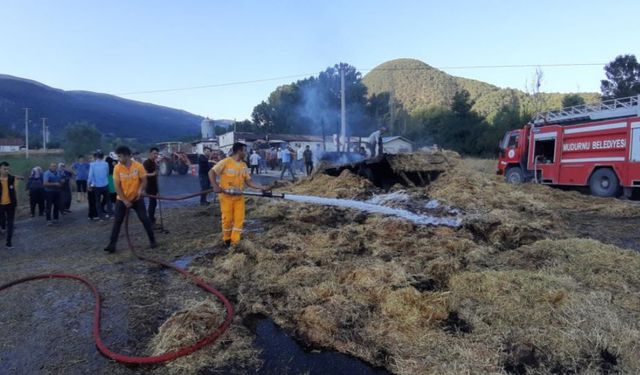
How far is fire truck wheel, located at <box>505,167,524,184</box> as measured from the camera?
1545 cm

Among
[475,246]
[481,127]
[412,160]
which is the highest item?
[481,127]

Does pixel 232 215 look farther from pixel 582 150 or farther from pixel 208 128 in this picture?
pixel 208 128

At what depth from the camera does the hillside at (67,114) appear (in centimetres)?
9306

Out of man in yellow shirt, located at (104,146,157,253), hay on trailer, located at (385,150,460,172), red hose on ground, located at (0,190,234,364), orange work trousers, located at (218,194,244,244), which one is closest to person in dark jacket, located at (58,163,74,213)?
man in yellow shirt, located at (104,146,157,253)

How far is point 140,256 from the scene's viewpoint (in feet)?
19.1

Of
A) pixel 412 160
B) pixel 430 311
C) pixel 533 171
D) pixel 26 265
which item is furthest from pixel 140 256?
pixel 533 171

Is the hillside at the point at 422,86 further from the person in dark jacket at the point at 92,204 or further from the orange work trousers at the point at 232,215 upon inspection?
the orange work trousers at the point at 232,215

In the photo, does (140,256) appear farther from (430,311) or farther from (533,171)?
(533,171)

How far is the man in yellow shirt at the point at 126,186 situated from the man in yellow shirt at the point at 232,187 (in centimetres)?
120

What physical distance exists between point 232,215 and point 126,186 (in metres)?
1.61

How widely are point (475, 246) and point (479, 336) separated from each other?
2825 mm

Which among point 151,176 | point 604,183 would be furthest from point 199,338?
point 604,183

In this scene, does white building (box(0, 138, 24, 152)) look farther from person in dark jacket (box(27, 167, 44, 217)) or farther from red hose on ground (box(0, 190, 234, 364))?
red hose on ground (box(0, 190, 234, 364))

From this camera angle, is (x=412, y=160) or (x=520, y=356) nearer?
(x=520, y=356)
